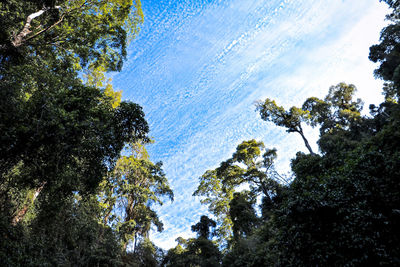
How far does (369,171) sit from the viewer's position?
23.0 ft

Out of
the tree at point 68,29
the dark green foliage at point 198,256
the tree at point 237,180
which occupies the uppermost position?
the tree at point 68,29

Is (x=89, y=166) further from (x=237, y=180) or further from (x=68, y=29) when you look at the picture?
(x=237, y=180)

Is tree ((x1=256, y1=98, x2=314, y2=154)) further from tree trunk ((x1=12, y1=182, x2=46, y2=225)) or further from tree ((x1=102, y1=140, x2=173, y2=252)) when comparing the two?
tree trunk ((x1=12, y1=182, x2=46, y2=225))

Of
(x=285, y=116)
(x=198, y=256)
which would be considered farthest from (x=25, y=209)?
(x=285, y=116)

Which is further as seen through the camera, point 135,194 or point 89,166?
point 135,194

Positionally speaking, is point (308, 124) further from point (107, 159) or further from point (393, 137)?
point (107, 159)

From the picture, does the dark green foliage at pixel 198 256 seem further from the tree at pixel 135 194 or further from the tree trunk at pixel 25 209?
the tree trunk at pixel 25 209

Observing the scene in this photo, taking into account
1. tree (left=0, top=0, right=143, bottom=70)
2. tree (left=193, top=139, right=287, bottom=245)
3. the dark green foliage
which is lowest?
the dark green foliage

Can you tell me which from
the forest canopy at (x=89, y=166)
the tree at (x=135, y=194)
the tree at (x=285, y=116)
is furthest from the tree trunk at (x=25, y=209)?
the tree at (x=285, y=116)

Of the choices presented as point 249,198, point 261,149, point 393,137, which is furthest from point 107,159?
point 261,149

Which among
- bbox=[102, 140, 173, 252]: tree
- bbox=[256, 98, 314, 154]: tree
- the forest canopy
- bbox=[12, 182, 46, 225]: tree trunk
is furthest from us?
bbox=[256, 98, 314, 154]: tree

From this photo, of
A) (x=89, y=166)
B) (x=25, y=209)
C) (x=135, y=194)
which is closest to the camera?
(x=89, y=166)

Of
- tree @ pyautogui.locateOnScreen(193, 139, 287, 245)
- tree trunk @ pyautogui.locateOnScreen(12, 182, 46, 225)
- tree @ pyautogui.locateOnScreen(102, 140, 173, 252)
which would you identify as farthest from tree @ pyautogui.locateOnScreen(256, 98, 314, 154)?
tree trunk @ pyautogui.locateOnScreen(12, 182, 46, 225)

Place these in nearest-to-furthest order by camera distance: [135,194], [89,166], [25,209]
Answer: [89,166], [25,209], [135,194]
